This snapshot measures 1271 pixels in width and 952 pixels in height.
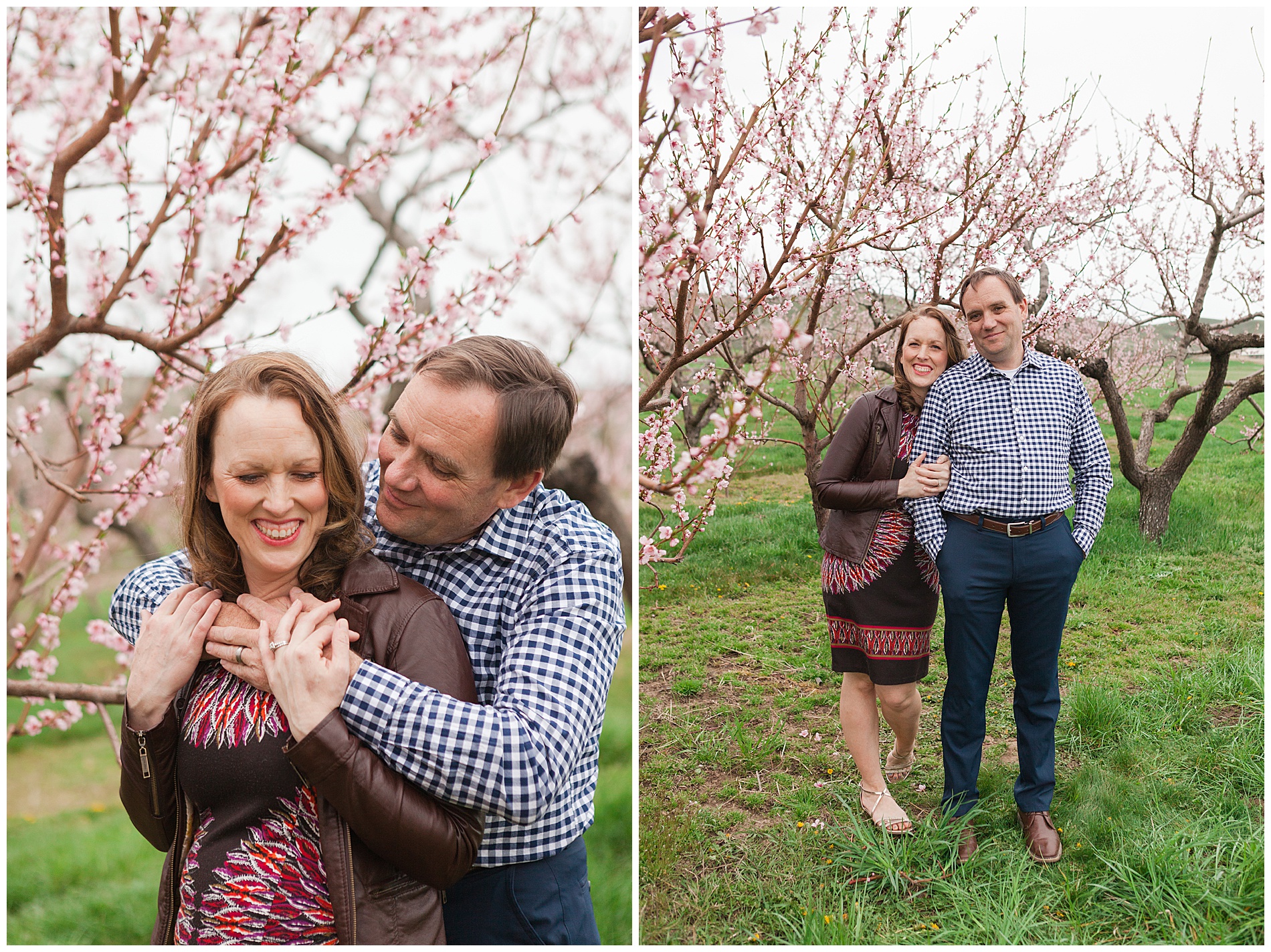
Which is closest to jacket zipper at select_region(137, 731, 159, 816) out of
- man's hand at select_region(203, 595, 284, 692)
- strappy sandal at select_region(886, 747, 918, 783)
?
man's hand at select_region(203, 595, 284, 692)

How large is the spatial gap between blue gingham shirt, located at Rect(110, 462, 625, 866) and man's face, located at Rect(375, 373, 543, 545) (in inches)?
2.2

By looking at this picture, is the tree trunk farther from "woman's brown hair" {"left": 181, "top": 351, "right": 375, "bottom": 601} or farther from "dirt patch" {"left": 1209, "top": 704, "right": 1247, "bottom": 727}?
"woman's brown hair" {"left": 181, "top": 351, "right": 375, "bottom": 601}

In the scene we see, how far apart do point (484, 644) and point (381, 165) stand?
180cm

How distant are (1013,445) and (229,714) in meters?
1.97


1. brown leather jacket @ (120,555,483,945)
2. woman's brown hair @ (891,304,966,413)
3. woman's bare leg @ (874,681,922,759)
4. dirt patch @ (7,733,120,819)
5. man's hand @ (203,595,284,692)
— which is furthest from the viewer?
dirt patch @ (7,733,120,819)

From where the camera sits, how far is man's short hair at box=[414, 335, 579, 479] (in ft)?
4.45

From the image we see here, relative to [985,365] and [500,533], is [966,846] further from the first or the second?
[500,533]

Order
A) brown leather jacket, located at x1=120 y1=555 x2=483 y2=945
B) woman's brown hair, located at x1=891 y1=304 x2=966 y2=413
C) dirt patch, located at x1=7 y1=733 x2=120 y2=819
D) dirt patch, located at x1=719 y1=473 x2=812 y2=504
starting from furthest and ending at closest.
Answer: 1. dirt patch, located at x1=719 y1=473 x2=812 y2=504
2. dirt patch, located at x1=7 y1=733 x2=120 y2=819
3. woman's brown hair, located at x1=891 y1=304 x2=966 y2=413
4. brown leather jacket, located at x1=120 y1=555 x2=483 y2=945

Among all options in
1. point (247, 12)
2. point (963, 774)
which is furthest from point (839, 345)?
point (247, 12)

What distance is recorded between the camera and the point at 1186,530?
5543mm

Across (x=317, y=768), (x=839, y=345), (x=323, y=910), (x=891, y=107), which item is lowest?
(x=323, y=910)

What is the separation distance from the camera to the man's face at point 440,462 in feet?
4.42

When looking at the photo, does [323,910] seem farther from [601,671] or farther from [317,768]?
[601,671]

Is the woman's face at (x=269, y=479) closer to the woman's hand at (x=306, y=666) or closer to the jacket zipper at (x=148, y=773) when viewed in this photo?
the woman's hand at (x=306, y=666)
